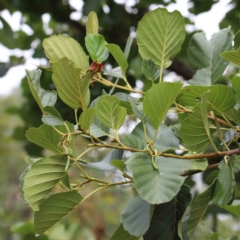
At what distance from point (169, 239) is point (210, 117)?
16cm

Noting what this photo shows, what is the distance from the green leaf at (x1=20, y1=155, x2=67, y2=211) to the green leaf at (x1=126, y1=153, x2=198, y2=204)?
81 millimetres

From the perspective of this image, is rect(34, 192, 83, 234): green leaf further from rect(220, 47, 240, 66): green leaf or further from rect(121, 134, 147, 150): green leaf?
rect(220, 47, 240, 66): green leaf

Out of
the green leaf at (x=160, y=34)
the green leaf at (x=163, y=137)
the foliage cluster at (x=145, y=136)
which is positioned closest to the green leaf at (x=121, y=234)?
the foliage cluster at (x=145, y=136)

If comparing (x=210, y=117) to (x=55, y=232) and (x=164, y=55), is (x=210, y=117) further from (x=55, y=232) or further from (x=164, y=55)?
(x=55, y=232)

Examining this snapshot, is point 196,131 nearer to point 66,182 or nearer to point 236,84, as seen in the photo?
point 236,84

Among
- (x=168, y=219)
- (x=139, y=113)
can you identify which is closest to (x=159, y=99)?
(x=139, y=113)

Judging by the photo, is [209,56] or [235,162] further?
[209,56]

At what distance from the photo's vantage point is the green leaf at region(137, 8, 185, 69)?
54cm

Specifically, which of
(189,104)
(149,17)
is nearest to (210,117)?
(189,104)

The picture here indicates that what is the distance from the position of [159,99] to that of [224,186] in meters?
0.12

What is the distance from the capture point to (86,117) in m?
0.48

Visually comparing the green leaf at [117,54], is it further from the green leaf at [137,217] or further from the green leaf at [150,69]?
the green leaf at [137,217]

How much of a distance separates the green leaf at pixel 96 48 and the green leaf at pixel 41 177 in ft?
0.42

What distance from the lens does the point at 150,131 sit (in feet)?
1.93
